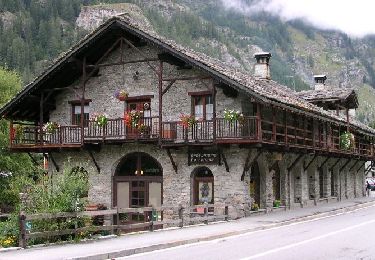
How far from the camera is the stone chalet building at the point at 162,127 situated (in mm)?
25266

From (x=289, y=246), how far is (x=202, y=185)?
1107cm

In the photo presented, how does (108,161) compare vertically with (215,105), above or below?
below

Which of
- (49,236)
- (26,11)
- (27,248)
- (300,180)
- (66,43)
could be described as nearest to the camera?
(27,248)

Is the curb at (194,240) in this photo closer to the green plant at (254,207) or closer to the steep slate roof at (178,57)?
the green plant at (254,207)

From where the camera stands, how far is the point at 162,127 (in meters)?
26.3

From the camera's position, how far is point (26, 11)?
580ft

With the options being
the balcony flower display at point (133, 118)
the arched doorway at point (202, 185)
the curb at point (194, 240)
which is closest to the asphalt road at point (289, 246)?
the curb at point (194, 240)

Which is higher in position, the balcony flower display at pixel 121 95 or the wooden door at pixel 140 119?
the balcony flower display at pixel 121 95

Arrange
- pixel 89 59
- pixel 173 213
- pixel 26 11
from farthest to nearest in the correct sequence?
pixel 26 11
pixel 89 59
pixel 173 213

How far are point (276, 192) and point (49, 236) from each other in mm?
16180

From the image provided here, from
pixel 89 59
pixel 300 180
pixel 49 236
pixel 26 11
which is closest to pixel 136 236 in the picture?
pixel 49 236

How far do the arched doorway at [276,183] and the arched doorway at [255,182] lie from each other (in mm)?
1783

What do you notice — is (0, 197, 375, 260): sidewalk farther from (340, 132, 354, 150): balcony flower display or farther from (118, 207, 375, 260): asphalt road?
(340, 132, 354, 150): balcony flower display

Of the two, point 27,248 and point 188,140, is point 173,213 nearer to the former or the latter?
point 188,140
